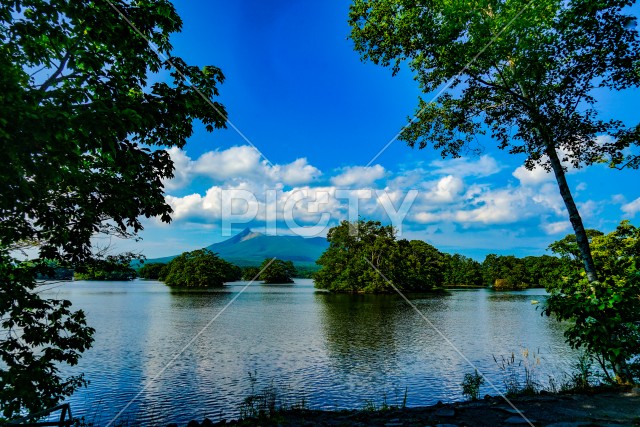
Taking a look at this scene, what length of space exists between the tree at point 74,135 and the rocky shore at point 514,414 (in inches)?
201

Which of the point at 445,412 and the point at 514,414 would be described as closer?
the point at 514,414

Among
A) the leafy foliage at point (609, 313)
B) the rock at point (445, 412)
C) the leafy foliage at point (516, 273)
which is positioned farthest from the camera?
the leafy foliage at point (516, 273)

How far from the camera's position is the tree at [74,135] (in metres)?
4.63

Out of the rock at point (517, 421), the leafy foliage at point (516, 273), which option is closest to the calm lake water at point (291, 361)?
the rock at point (517, 421)

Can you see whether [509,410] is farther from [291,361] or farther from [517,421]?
[291,361]

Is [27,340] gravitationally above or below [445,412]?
above

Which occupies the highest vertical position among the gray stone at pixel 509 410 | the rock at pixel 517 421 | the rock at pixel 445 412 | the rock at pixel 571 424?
the rock at pixel 571 424

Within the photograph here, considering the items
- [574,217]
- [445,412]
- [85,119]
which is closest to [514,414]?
[445,412]

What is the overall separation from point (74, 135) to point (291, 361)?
19.4 meters

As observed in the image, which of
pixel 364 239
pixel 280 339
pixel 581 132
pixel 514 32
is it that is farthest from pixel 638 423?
pixel 364 239

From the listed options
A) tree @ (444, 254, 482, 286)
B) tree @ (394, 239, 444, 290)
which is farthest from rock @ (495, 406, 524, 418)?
tree @ (444, 254, 482, 286)

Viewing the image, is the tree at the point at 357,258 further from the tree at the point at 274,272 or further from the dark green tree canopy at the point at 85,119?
the dark green tree canopy at the point at 85,119

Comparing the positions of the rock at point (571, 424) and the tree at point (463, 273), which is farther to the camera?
the tree at point (463, 273)

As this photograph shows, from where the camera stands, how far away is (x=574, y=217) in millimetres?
11195
